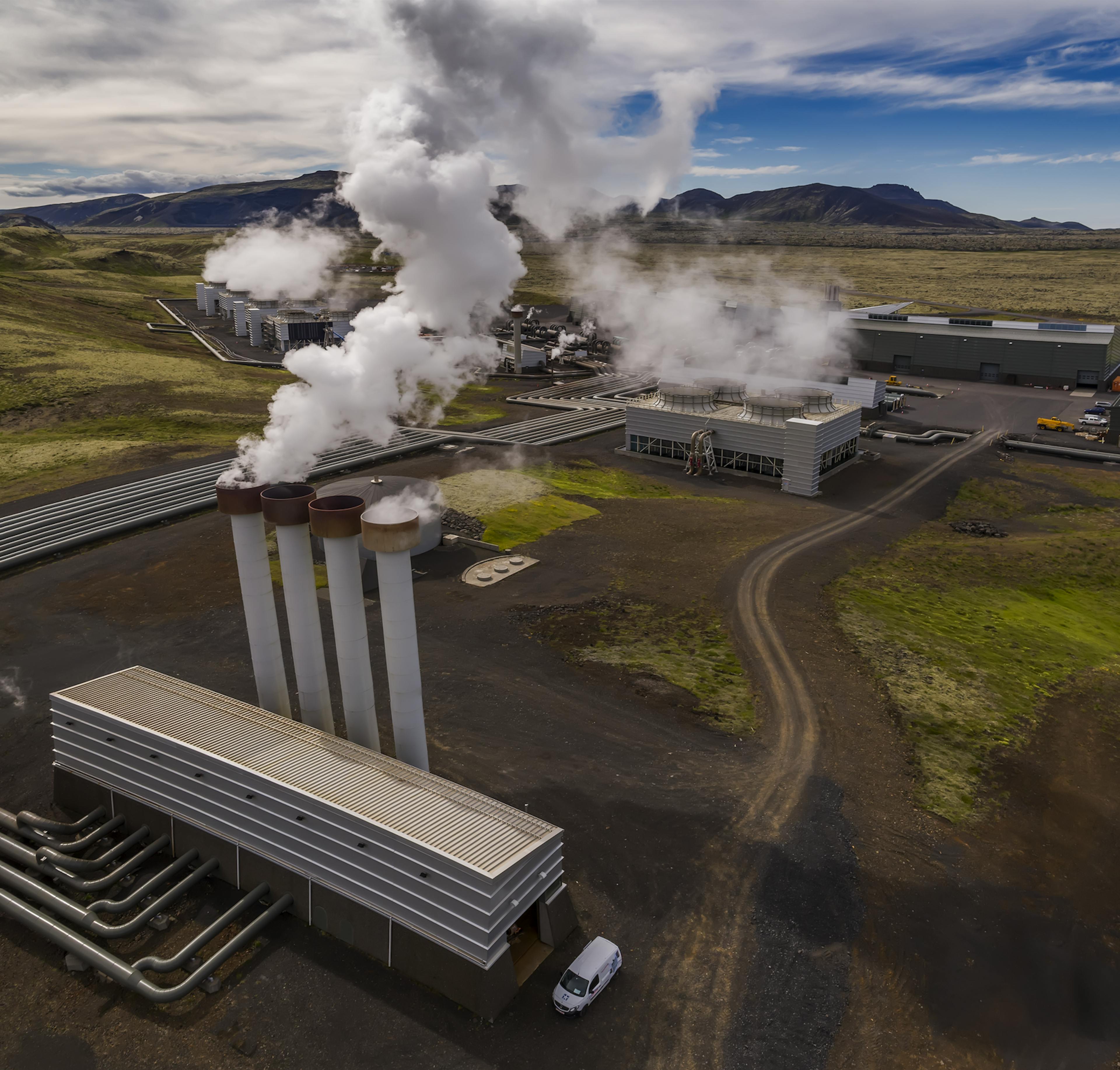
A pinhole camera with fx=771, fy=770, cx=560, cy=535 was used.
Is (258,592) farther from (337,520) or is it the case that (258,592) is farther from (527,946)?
(527,946)

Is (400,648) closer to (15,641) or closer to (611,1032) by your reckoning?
(611,1032)

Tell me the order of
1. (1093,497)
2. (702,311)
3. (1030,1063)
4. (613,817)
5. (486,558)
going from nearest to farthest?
(1030,1063) < (613,817) < (486,558) < (1093,497) < (702,311)

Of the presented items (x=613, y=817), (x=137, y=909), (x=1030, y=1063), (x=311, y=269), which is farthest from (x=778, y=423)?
(x=311, y=269)

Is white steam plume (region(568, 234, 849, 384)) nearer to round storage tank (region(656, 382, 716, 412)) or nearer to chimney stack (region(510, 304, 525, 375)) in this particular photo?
round storage tank (region(656, 382, 716, 412))

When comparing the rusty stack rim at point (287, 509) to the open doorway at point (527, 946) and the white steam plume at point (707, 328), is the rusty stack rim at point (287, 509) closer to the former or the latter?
the open doorway at point (527, 946)

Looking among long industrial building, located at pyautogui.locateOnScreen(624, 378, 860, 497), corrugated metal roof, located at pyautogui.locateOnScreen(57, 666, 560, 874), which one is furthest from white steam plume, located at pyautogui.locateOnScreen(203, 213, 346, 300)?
corrugated metal roof, located at pyautogui.locateOnScreen(57, 666, 560, 874)
